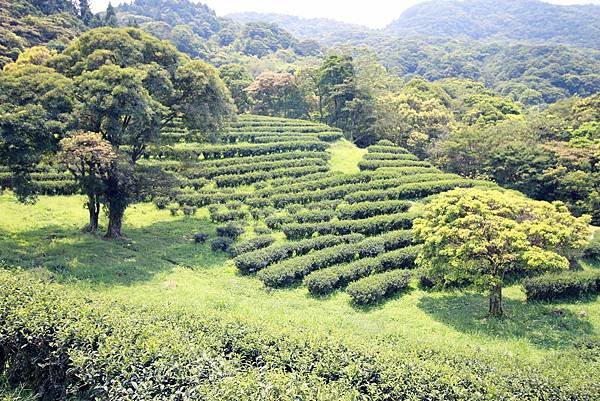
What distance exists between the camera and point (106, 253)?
67.3ft

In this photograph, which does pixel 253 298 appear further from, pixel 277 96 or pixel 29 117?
pixel 277 96

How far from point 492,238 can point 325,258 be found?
7434 millimetres

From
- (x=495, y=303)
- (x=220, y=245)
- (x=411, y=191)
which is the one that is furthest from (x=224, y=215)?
(x=495, y=303)

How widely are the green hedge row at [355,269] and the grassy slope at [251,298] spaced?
0.56 meters

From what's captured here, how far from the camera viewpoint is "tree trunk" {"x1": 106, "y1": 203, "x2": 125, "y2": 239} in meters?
22.1

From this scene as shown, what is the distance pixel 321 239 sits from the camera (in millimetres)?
22844

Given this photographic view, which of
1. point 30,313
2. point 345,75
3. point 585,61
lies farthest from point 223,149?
point 585,61

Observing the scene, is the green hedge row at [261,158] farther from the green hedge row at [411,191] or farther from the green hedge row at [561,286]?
the green hedge row at [561,286]

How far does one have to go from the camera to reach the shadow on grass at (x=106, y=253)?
18.1 metres

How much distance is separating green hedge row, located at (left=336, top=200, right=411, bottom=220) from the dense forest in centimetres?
13

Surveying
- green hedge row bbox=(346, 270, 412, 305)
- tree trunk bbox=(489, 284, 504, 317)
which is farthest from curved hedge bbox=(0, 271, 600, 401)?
green hedge row bbox=(346, 270, 412, 305)

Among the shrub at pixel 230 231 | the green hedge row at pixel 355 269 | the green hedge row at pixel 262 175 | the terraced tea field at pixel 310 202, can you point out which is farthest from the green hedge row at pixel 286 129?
the green hedge row at pixel 355 269

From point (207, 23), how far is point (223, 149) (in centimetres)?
14292

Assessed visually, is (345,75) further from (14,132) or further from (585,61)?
(585,61)
